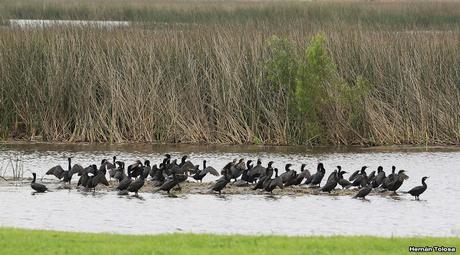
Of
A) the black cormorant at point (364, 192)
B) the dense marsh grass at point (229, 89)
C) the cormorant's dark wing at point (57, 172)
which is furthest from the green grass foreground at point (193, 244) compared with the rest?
the dense marsh grass at point (229, 89)

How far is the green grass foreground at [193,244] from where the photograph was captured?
12500 mm

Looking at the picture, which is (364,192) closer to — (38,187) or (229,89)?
(38,187)

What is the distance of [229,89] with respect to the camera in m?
28.8

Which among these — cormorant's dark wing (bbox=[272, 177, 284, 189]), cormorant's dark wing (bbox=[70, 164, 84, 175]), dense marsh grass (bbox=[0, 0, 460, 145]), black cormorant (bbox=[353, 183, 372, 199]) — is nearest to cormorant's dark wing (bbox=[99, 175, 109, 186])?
cormorant's dark wing (bbox=[70, 164, 84, 175])

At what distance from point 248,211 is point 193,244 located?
629cm

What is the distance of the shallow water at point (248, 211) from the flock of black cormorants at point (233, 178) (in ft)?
0.88

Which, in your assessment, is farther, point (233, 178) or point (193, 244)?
point (233, 178)

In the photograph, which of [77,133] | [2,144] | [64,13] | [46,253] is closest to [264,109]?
[77,133]

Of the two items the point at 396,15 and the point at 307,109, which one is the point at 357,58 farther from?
the point at 396,15

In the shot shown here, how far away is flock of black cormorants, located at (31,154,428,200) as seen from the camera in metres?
21.3

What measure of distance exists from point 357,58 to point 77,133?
8.02 metres

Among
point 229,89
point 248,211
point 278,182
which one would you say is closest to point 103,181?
point 278,182

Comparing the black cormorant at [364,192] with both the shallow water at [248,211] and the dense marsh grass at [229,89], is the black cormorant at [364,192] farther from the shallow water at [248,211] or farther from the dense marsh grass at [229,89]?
the dense marsh grass at [229,89]

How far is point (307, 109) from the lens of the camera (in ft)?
94.7
